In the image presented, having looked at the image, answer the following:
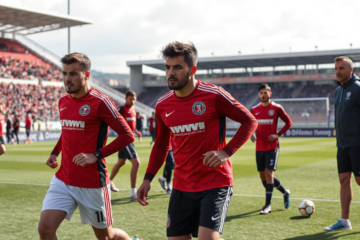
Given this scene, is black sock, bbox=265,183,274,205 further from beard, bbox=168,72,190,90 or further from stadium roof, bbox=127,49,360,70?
stadium roof, bbox=127,49,360,70

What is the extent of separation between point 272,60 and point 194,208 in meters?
55.6

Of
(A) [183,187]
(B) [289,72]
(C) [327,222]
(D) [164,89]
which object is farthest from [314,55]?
(A) [183,187]

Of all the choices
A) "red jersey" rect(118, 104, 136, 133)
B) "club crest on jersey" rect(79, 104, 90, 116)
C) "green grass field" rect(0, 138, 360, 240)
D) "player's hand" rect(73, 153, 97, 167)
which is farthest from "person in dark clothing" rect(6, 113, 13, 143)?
"player's hand" rect(73, 153, 97, 167)

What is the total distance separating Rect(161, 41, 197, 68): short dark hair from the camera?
→ 3.50m

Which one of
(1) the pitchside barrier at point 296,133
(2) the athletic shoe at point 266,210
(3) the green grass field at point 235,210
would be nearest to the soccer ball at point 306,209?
(3) the green grass field at point 235,210

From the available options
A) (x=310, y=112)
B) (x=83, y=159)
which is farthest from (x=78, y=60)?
(x=310, y=112)

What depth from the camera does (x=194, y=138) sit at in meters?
3.57

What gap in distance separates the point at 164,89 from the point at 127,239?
6303 centimetres

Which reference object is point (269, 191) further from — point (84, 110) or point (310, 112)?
point (310, 112)

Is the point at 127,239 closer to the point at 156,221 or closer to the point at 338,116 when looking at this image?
the point at 156,221

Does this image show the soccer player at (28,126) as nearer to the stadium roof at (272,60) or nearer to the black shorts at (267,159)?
the black shorts at (267,159)

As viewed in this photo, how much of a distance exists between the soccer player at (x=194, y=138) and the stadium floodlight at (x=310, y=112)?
34.2m

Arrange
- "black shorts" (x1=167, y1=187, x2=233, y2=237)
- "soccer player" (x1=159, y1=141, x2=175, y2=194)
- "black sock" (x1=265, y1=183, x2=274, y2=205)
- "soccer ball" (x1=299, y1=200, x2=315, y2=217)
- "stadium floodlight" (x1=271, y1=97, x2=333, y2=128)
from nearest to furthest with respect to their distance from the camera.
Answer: "black shorts" (x1=167, y1=187, x2=233, y2=237) < "soccer ball" (x1=299, y1=200, x2=315, y2=217) < "black sock" (x1=265, y1=183, x2=274, y2=205) < "soccer player" (x1=159, y1=141, x2=175, y2=194) < "stadium floodlight" (x1=271, y1=97, x2=333, y2=128)

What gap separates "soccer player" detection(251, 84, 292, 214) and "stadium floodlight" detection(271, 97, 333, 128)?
97.8 ft
